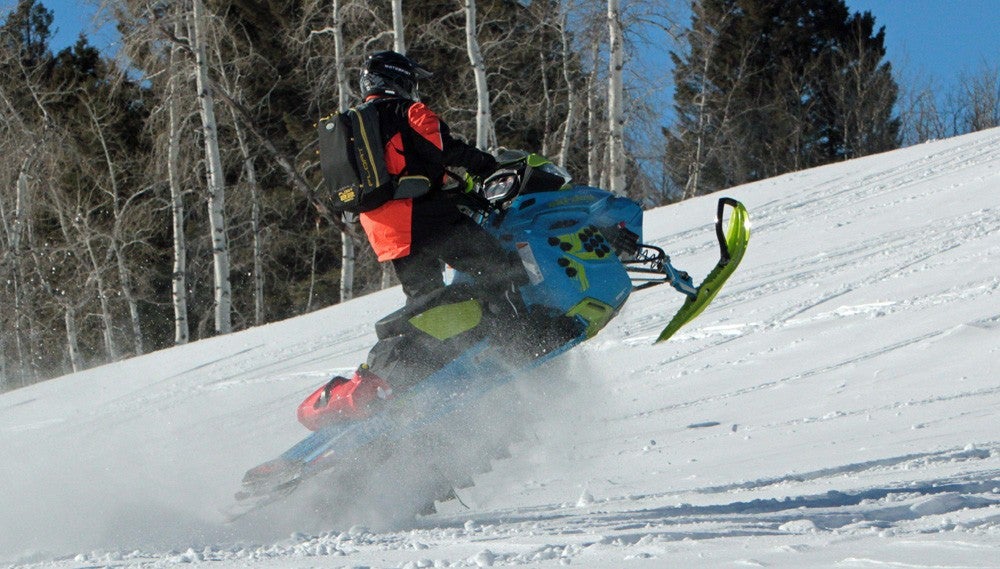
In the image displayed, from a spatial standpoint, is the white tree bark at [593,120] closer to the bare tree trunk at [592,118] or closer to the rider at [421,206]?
the bare tree trunk at [592,118]

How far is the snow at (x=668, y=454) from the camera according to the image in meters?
3.20

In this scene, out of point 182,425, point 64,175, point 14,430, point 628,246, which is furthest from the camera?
point 64,175

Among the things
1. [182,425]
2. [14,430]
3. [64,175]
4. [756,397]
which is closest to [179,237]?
[64,175]

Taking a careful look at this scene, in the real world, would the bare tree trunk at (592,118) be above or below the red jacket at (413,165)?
above

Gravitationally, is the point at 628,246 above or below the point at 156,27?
below

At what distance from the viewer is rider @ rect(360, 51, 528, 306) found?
440cm

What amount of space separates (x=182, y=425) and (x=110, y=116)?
66.3 feet

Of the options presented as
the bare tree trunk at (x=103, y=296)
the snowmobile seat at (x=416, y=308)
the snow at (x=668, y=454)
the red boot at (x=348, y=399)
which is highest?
the bare tree trunk at (x=103, y=296)

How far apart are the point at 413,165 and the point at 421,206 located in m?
0.18

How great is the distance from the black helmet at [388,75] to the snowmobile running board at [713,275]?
4.66ft

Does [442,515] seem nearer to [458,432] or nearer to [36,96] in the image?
[458,432]

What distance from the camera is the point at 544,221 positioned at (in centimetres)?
476

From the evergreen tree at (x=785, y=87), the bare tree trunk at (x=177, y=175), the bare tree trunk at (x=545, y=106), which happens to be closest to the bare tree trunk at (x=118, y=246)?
the bare tree trunk at (x=177, y=175)

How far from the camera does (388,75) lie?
14.7 feet
